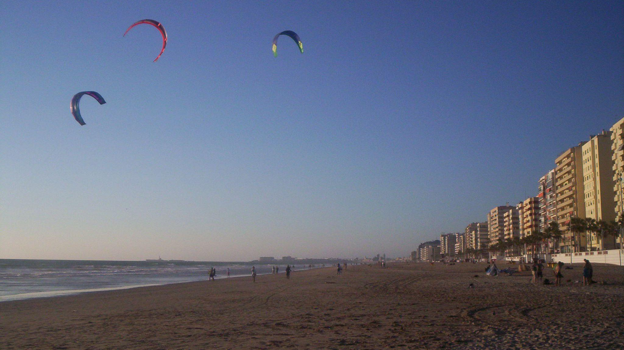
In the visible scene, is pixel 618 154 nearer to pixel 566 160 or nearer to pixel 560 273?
pixel 566 160

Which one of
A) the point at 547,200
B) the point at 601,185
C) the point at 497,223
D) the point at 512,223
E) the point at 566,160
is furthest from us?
the point at 497,223

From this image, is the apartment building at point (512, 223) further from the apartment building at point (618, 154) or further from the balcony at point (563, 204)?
the apartment building at point (618, 154)

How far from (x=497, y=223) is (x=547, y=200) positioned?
61417 mm

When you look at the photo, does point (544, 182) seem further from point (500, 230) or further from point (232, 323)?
point (232, 323)

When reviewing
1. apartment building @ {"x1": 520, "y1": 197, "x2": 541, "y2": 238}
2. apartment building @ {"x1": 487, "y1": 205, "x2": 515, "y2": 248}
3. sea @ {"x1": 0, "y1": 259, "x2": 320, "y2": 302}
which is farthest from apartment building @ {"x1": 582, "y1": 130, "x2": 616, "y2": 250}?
apartment building @ {"x1": 487, "y1": 205, "x2": 515, "y2": 248}

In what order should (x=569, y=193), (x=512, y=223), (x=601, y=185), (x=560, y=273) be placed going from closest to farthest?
(x=560, y=273)
(x=601, y=185)
(x=569, y=193)
(x=512, y=223)

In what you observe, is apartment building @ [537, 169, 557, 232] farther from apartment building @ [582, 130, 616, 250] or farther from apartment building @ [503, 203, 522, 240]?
apartment building @ [503, 203, 522, 240]

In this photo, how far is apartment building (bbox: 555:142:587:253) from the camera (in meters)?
87.4

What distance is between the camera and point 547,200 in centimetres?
10956

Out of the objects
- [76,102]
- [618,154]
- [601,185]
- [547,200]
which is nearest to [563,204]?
[547,200]

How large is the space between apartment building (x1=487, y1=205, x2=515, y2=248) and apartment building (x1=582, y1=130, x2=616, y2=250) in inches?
3368

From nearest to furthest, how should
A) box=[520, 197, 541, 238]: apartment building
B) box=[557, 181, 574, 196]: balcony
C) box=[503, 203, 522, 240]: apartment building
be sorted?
box=[557, 181, 574, 196]: balcony < box=[520, 197, 541, 238]: apartment building < box=[503, 203, 522, 240]: apartment building

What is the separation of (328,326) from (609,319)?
22.2 ft

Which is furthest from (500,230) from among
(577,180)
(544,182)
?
(577,180)
